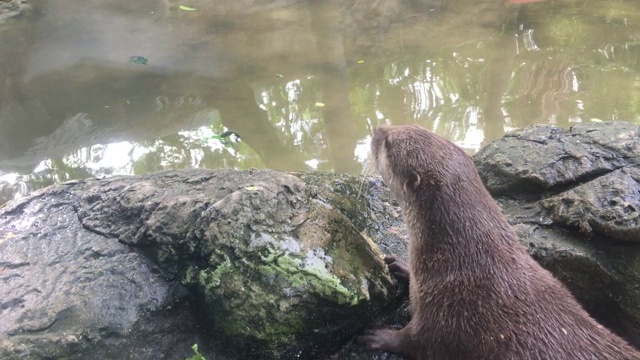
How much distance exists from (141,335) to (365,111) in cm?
354

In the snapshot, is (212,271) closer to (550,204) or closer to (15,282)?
(15,282)

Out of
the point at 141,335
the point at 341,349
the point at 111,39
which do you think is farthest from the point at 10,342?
the point at 111,39

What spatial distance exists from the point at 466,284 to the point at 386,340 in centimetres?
44

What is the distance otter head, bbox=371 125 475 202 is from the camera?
2162 mm

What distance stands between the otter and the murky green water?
209 centimetres

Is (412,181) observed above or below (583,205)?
above

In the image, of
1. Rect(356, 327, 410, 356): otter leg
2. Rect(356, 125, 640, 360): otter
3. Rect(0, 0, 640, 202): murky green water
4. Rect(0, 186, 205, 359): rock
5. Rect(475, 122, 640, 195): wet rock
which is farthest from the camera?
Rect(0, 0, 640, 202): murky green water

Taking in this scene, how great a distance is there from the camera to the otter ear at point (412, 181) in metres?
2.18

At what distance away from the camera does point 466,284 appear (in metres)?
1.99

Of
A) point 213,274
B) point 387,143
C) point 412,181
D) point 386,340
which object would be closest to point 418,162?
point 412,181

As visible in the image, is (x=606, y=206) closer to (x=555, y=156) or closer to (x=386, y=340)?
(x=555, y=156)

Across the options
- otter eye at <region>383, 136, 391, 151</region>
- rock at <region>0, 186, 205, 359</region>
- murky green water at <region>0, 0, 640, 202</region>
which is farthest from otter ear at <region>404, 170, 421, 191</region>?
murky green water at <region>0, 0, 640, 202</region>

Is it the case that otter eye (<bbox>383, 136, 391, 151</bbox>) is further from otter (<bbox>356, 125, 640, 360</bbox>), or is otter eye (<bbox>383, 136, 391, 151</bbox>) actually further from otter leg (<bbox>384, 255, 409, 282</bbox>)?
otter leg (<bbox>384, 255, 409, 282</bbox>)

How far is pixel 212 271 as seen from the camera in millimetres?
2113
